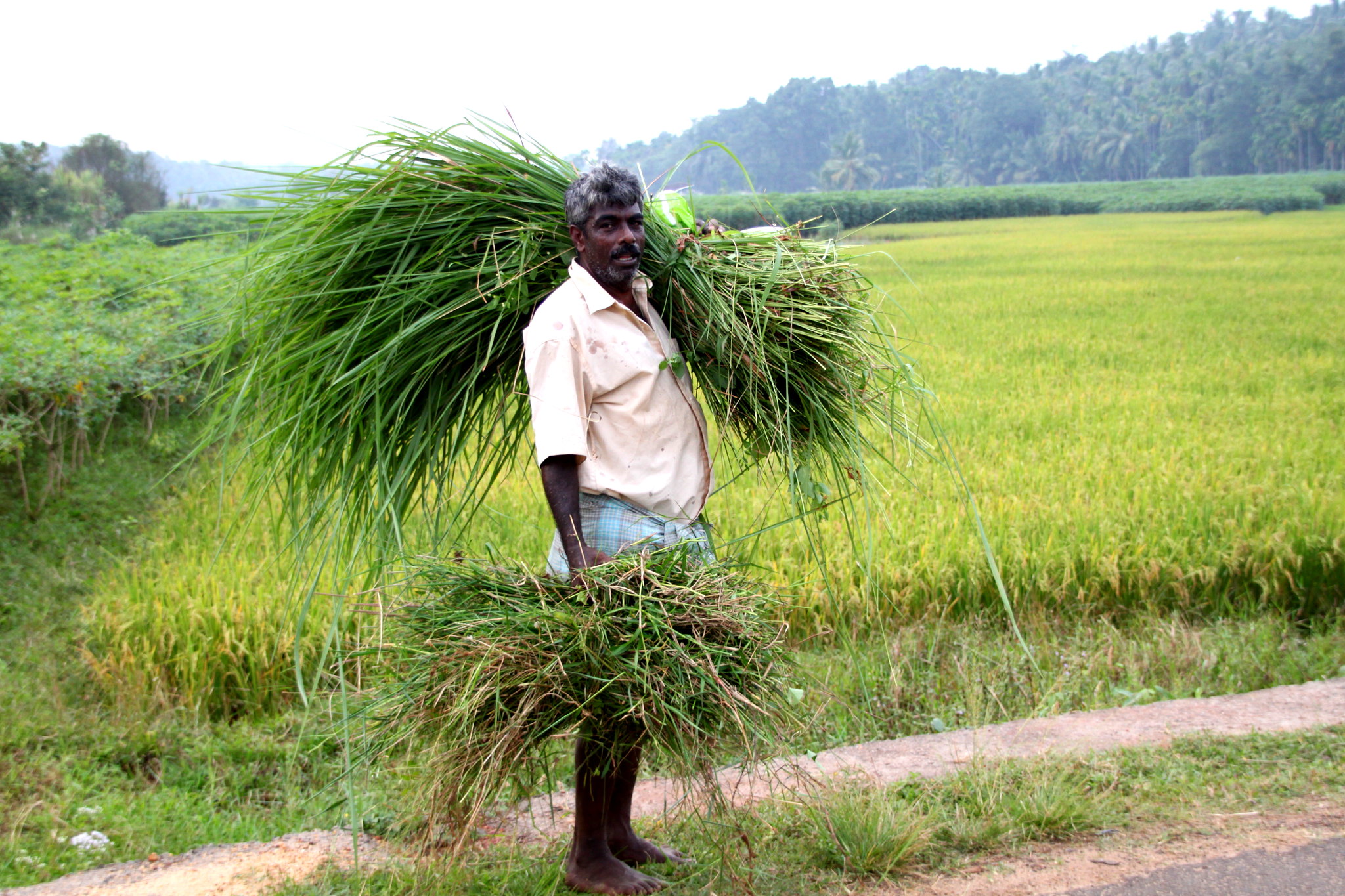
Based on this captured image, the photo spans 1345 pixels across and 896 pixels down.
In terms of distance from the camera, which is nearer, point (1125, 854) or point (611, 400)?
point (611, 400)

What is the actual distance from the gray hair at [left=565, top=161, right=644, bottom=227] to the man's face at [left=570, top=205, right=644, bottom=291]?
1 centimetres

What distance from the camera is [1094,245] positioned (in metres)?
20.5

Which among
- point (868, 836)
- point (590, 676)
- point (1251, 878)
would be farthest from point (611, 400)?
point (1251, 878)

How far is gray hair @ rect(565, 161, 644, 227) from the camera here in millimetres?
2010

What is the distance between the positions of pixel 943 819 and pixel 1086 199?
40463 mm

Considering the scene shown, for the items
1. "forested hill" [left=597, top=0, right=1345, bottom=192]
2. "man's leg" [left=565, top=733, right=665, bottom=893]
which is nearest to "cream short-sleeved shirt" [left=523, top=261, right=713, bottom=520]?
"man's leg" [left=565, top=733, right=665, bottom=893]

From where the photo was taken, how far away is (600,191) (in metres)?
2.01

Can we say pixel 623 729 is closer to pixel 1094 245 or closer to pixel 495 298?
pixel 495 298

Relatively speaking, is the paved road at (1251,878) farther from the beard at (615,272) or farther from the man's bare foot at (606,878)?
the beard at (615,272)

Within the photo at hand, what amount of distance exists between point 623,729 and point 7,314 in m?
5.19

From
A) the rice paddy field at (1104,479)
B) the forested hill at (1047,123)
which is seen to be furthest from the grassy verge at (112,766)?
the forested hill at (1047,123)

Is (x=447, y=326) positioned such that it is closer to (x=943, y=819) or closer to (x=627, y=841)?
(x=627, y=841)

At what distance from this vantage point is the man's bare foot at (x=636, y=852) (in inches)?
90.1

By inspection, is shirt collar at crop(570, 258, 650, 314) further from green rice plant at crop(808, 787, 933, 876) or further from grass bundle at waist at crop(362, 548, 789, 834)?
green rice plant at crop(808, 787, 933, 876)
